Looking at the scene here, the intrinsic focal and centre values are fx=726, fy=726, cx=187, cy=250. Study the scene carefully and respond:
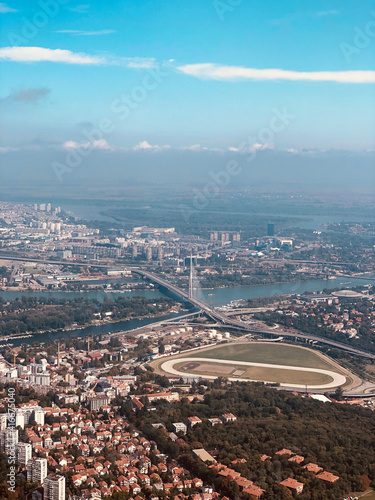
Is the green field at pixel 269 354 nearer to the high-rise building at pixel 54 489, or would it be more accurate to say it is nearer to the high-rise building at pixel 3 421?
the high-rise building at pixel 3 421

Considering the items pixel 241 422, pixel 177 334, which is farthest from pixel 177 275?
pixel 241 422

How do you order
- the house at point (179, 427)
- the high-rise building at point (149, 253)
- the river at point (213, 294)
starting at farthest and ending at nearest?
1. the high-rise building at point (149, 253)
2. the river at point (213, 294)
3. the house at point (179, 427)

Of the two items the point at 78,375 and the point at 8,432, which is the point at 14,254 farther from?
the point at 8,432

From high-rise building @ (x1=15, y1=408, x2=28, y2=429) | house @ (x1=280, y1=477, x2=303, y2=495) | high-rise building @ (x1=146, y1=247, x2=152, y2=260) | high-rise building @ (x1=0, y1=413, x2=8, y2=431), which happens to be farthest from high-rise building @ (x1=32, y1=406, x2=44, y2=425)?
high-rise building @ (x1=146, y1=247, x2=152, y2=260)

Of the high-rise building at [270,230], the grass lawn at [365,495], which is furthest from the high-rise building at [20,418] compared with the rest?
the high-rise building at [270,230]

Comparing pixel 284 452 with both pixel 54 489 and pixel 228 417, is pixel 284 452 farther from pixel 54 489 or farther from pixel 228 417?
pixel 54 489

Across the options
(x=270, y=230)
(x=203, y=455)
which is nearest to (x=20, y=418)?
(x=203, y=455)

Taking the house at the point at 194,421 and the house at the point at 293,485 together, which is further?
the house at the point at 194,421
